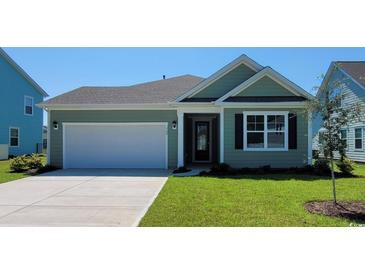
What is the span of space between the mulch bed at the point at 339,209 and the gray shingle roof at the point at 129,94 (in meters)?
9.88

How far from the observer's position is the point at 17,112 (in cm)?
2673

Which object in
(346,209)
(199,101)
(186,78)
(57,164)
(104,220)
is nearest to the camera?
(104,220)

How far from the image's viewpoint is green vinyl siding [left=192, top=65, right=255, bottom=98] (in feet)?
51.4

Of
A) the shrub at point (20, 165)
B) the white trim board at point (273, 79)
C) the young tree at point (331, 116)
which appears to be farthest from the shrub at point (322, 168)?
the shrub at point (20, 165)

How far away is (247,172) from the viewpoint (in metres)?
13.8

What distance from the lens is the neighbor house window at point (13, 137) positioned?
84.6 ft

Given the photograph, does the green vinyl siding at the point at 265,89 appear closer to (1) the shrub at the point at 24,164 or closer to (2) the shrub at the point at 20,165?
(1) the shrub at the point at 24,164

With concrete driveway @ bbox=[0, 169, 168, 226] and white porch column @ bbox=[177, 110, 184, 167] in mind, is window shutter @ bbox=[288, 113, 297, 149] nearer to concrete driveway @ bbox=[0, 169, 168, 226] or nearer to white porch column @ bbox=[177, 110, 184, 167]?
white porch column @ bbox=[177, 110, 184, 167]

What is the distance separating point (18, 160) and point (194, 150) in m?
8.77

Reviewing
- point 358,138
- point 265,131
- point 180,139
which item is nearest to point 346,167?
point 265,131

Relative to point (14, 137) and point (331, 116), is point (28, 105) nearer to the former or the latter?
point (14, 137)

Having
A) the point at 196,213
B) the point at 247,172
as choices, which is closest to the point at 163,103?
the point at 247,172
